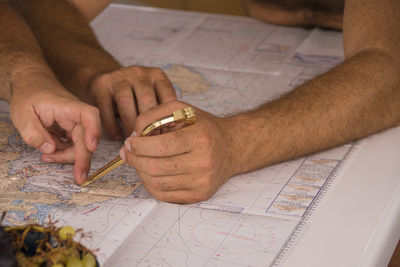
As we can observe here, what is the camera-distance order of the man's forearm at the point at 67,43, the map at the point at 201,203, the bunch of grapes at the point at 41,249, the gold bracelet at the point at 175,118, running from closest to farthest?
the bunch of grapes at the point at 41,249 → the map at the point at 201,203 → the gold bracelet at the point at 175,118 → the man's forearm at the point at 67,43

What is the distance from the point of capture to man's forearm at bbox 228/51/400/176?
131cm

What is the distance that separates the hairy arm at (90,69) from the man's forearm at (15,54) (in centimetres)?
11

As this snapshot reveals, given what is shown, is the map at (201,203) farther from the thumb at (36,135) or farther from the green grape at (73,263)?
the green grape at (73,263)

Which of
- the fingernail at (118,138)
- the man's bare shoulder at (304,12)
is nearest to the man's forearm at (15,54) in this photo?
the fingernail at (118,138)

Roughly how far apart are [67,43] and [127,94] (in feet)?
1.45

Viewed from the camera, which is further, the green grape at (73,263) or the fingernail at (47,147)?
the fingernail at (47,147)

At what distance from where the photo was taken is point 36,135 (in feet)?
4.12

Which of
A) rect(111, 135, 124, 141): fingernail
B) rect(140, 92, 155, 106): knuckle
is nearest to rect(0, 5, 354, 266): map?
rect(111, 135, 124, 141): fingernail

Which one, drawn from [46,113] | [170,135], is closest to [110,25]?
[46,113]

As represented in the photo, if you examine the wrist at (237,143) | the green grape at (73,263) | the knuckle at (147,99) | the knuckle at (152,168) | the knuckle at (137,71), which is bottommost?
the wrist at (237,143)

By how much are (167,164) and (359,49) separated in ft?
2.25

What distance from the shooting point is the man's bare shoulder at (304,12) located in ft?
6.67

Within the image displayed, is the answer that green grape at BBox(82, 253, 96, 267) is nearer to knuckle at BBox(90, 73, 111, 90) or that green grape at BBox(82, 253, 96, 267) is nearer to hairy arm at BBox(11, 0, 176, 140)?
hairy arm at BBox(11, 0, 176, 140)

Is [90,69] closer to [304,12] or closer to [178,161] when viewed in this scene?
[178,161]
